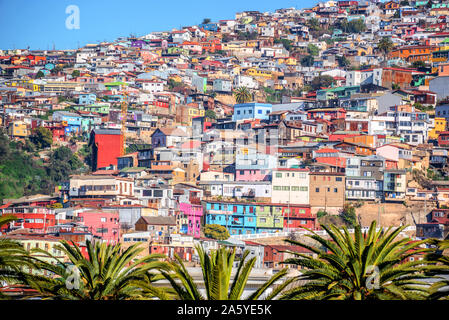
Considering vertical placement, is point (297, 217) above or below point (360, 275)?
below

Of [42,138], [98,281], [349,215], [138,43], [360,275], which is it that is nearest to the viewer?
[360,275]

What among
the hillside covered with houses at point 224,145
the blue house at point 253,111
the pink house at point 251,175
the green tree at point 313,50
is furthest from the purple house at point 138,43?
the pink house at point 251,175

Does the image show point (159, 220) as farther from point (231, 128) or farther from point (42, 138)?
point (42, 138)

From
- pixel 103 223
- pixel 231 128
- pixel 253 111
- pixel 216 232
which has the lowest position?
pixel 216 232

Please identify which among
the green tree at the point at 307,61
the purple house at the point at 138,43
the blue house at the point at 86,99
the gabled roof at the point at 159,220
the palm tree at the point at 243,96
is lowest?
the gabled roof at the point at 159,220

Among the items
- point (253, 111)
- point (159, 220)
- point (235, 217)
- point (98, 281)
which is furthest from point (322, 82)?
point (98, 281)

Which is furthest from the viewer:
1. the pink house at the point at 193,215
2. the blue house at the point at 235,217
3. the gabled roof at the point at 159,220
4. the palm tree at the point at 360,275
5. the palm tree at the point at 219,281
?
the blue house at the point at 235,217

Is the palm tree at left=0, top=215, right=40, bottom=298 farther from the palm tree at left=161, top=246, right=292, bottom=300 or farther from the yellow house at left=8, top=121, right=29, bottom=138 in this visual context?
the yellow house at left=8, top=121, right=29, bottom=138

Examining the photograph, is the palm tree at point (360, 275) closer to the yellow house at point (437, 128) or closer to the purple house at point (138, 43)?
the yellow house at point (437, 128)
